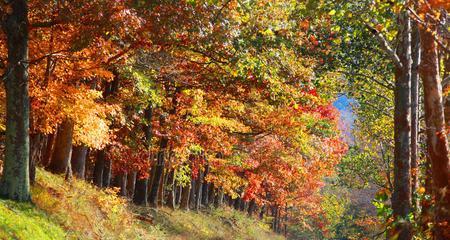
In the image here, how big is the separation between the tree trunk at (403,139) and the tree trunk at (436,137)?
218 centimetres

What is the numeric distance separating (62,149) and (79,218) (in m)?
3.68

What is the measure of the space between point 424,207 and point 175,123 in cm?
1767

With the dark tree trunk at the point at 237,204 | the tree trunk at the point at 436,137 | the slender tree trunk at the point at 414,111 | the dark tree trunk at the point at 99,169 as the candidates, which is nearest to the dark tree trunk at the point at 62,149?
the dark tree trunk at the point at 99,169

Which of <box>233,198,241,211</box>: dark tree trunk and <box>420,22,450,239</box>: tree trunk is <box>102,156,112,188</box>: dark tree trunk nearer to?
<box>420,22,450,239</box>: tree trunk

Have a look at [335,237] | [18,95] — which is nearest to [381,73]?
[18,95]

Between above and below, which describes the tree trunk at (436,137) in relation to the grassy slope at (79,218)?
above

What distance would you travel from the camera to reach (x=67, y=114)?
46.6 feet

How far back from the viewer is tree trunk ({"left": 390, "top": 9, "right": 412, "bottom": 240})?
10562 millimetres

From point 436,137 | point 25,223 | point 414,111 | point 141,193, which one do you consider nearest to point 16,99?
point 25,223

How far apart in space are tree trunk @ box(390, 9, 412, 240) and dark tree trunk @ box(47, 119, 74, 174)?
1122 cm

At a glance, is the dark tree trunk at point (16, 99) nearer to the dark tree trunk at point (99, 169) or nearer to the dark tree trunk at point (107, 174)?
the dark tree trunk at point (99, 169)

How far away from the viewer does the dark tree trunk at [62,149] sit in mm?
17719

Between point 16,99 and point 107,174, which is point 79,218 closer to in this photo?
point 16,99

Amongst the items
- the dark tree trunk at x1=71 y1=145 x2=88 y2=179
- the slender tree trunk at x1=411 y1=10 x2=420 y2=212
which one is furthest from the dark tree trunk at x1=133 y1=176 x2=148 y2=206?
the slender tree trunk at x1=411 y1=10 x2=420 y2=212
